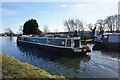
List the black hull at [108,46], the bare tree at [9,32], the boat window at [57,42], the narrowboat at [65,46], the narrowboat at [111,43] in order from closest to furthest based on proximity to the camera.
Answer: the narrowboat at [65,46] → the boat window at [57,42] → the black hull at [108,46] → the narrowboat at [111,43] → the bare tree at [9,32]

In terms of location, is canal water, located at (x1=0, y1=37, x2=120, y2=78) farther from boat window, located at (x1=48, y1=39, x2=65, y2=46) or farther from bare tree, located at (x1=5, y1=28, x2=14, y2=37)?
bare tree, located at (x1=5, y1=28, x2=14, y2=37)

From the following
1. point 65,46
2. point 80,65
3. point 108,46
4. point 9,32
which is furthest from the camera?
point 9,32

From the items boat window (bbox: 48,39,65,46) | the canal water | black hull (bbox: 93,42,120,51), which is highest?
boat window (bbox: 48,39,65,46)

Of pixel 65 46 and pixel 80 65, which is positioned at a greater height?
pixel 65 46

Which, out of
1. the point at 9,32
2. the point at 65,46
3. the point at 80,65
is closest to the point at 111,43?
the point at 65,46

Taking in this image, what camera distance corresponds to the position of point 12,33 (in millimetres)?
155500

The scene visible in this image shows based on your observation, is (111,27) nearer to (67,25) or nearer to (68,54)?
(67,25)

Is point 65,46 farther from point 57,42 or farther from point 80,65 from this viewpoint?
point 80,65

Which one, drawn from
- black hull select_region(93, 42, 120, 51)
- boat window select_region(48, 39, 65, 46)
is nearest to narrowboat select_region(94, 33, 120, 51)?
black hull select_region(93, 42, 120, 51)

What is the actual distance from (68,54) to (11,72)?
19.6 meters

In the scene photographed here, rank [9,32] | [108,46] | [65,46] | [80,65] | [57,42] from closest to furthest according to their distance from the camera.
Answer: [80,65] → [65,46] → [57,42] → [108,46] → [9,32]

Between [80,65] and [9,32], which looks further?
[9,32]

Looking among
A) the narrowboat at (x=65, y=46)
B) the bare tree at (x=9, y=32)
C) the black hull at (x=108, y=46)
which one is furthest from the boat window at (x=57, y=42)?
the bare tree at (x=9, y=32)

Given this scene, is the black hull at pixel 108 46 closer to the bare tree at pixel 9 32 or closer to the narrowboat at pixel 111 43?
the narrowboat at pixel 111 43
